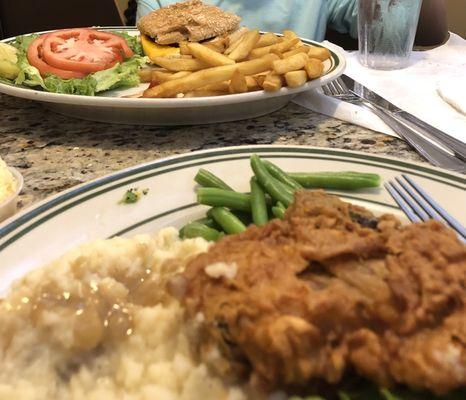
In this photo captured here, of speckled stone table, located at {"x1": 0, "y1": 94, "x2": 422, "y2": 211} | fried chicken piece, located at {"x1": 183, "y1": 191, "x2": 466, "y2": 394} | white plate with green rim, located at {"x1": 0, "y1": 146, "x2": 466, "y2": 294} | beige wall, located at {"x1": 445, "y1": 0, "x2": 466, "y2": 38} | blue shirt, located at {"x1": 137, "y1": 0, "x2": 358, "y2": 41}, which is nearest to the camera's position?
fried chicken piece, located at {"x1": 183, "y1": 191, "x2": 466, "y2": 394}

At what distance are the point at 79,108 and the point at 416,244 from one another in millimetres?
1633

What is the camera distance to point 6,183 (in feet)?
4.98

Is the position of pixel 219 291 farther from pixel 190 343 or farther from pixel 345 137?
pixel 345 137

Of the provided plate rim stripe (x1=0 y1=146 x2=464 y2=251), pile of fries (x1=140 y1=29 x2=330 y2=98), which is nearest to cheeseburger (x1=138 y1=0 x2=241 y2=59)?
pile of fries (x1=140 y1=29 x2=330 y2=98)

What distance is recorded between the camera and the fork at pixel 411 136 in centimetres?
182

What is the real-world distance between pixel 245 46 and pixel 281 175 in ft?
3.44

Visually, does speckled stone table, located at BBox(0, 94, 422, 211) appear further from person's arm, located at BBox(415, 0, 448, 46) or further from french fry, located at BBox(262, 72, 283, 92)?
person's arm, located at BBox(415, 0, 448, 46)

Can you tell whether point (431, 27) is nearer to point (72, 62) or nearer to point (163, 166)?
point (72, 62)

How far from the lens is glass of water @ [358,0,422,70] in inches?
115

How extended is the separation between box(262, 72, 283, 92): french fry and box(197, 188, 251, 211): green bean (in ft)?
2.39

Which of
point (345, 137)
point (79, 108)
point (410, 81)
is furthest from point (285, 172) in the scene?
point (410, 81)

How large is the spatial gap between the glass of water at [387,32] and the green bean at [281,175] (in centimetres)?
168

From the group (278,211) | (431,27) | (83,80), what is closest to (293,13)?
(431,27)

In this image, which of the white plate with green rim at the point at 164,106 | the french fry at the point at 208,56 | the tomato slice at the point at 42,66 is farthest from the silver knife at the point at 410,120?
the tomato slice at the point at 42,66
